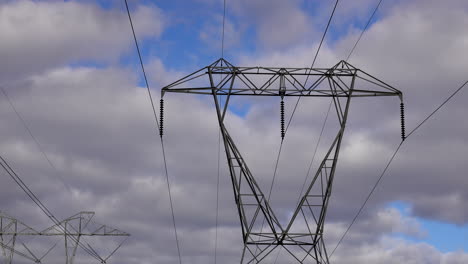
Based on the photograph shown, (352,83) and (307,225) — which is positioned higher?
(352,83)

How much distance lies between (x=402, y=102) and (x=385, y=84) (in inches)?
39.2

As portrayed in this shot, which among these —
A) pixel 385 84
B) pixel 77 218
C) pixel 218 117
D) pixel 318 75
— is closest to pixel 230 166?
pixel 218 117

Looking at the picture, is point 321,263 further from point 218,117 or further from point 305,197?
point 218,117

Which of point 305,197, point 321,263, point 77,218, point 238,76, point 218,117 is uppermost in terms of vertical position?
point 77,218

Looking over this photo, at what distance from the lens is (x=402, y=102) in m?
32.9

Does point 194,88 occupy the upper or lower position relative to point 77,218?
lower

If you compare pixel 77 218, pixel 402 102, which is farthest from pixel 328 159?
pixel 77 218

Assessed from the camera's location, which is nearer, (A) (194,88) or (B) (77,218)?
(A) (194,88)

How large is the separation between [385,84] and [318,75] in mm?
2758

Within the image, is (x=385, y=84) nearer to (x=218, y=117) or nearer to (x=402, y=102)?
(x=402, y=102)

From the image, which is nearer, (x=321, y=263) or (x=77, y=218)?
(x=321, y=263)

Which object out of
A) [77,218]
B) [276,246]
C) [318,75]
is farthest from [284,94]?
[77,218]

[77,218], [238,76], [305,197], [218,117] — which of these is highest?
[77,218]

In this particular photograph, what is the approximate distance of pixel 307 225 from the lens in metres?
31.9
